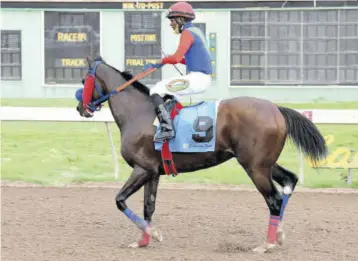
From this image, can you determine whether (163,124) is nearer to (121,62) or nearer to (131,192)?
(131,192)

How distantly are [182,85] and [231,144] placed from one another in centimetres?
67

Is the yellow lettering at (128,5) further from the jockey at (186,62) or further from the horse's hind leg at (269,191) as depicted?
the horse's hind leg at (269,191)

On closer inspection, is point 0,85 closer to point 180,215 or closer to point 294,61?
point 294,61

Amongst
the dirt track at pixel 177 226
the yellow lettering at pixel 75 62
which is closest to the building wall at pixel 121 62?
the yellow lettering at pixel 75 62

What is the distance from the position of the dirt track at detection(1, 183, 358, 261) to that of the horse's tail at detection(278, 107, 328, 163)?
772mm

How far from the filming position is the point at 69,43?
18.2m

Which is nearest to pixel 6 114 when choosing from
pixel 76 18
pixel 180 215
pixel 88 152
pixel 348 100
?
pixel 88 152

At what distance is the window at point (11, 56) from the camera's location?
18500mm

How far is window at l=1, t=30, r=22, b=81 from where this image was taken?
728 inches

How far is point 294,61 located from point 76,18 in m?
5.22

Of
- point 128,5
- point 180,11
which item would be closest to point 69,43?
point 128,5

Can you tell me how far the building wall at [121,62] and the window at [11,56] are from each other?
0.12 meters

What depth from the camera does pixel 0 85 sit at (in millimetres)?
18734

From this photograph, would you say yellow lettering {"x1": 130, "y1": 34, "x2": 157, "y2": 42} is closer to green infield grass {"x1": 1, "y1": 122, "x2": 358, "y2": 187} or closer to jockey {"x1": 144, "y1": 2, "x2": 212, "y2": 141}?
green infield grass {"x1": 1, "y1": 122, "x2": 358, "y2": 187}
